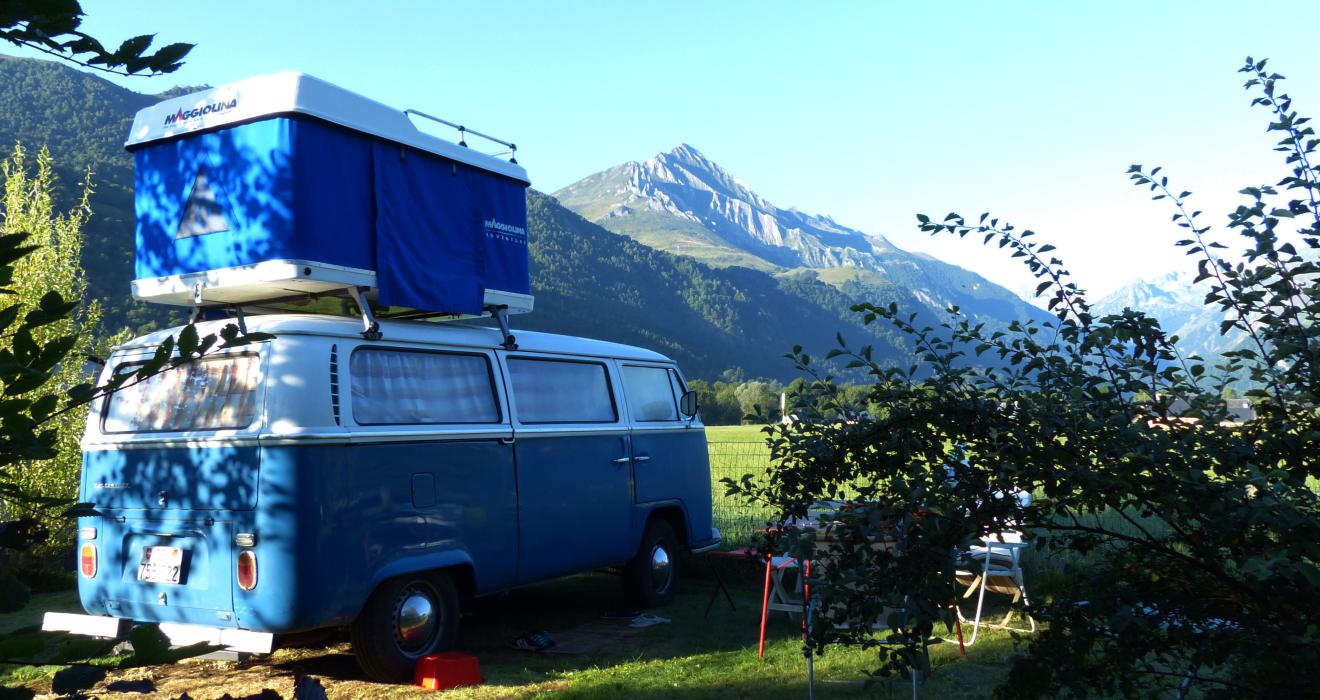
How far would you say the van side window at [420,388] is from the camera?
19.8 ft

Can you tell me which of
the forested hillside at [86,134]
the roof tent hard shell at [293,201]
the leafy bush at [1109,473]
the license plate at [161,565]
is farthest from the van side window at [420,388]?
the forested hillside at [86,134]

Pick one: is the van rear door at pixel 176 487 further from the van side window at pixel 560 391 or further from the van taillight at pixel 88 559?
the van side window at pixel 560 391

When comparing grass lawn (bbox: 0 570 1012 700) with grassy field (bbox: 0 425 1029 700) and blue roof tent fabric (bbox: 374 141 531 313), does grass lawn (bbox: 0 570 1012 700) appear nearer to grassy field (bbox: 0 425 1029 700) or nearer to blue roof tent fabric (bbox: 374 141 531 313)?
grassy field (bbox: 0 425 1029 700)

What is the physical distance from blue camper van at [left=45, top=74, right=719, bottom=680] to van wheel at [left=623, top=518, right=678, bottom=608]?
3.10 ft

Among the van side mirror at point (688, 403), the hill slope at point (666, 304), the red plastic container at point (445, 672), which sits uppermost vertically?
the hill slope at point (666, 304)

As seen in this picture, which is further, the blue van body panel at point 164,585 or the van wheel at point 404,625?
the van wheel at point 404,625

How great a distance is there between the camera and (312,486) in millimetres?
5504

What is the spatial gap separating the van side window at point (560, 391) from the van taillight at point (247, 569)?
2.13 metres

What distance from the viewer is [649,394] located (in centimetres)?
890

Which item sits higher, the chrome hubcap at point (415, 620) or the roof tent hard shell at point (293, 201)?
the roof tent hard shell at point (293, 201)

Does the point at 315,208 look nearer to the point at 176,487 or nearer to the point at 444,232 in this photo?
the point at 444,232

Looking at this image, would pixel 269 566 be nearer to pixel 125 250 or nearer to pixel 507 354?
pixel 507 354

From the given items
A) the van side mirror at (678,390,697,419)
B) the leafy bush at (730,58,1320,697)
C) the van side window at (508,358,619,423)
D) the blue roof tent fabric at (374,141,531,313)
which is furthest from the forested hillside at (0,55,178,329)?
the leafy bush at (730,58,1320,697)

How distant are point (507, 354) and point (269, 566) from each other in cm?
235
